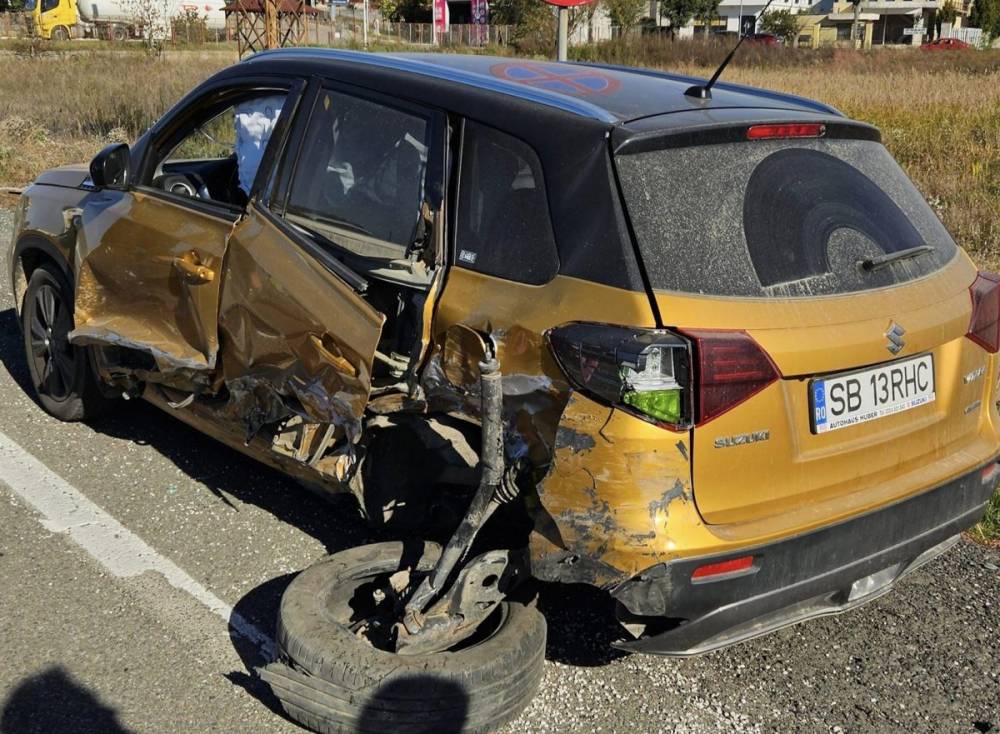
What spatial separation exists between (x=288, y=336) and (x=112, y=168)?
1.62 meters

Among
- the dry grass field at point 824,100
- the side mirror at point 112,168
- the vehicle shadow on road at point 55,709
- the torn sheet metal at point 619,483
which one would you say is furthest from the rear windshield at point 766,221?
the side mirror at point 112,168

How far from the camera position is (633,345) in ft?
8.76

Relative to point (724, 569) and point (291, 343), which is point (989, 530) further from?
point (291, 343)

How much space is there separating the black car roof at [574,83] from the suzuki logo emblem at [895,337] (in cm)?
86

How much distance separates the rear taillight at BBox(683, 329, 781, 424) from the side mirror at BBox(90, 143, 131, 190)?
2.99 m

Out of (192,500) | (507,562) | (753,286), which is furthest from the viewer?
(192,500)

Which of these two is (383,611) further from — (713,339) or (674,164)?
(674,164)

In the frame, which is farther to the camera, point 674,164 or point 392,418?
point 392,418

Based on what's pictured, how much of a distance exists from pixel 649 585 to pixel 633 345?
63cm

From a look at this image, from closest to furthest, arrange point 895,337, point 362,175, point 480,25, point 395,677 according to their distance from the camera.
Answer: point 395,677 → point 895,337 → point 362,175 → point 480,25

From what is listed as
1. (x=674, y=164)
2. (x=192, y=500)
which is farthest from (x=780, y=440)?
(x=192, y=500)

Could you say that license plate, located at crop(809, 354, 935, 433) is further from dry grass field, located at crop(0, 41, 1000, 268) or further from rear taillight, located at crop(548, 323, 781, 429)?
dry grass field, located at crop(0, 41, 1000, 268)

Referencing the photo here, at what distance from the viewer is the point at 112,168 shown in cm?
461

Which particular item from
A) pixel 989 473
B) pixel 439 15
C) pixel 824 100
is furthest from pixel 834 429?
pixel 439 15
